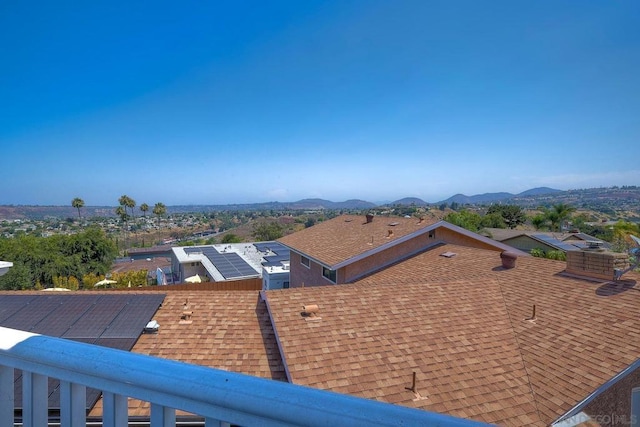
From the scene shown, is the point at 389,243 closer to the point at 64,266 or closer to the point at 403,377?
the point at 403,377

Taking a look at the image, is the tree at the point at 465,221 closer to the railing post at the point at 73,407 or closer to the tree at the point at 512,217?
the tree at the point at 512,217

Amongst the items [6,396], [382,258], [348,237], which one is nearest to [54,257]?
[348,237]

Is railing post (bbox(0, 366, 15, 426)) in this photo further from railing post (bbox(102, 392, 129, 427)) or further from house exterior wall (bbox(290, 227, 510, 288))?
house exterior wall (bbox(290, 227, 510, 288))

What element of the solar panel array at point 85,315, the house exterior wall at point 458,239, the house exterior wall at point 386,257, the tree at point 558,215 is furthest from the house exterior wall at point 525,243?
the solar panel array at point 85,315

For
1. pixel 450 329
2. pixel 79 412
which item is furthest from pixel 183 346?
pixel 79 412

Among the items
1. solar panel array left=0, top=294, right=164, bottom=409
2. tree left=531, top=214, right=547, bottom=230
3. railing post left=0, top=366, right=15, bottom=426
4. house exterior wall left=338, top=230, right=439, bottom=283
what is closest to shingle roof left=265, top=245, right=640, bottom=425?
solar panel array left=0, top=294, right=164, bottom=409


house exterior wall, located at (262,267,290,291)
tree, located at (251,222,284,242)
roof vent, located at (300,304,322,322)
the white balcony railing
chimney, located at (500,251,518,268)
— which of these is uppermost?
the white balcony railing
